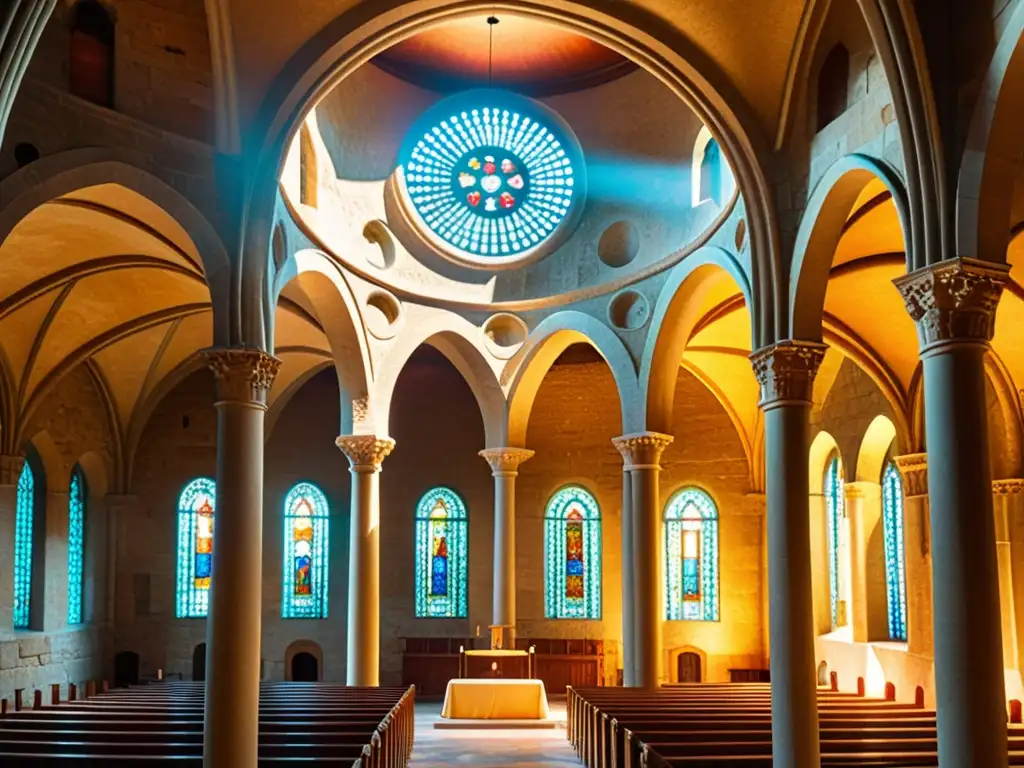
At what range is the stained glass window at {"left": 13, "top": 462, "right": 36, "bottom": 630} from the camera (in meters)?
24.3

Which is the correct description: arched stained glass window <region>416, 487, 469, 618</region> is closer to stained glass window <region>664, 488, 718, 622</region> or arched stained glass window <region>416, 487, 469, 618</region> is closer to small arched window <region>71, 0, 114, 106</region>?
stained glass window <region>664, 488, 718, 622</region>

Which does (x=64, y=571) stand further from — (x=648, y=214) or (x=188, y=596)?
(x=648, y=214)

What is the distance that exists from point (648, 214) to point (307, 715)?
11602 mm

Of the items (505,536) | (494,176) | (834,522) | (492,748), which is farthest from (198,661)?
(834,522)

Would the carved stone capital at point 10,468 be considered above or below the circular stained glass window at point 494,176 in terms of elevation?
below

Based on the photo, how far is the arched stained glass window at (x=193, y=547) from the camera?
92.2ft

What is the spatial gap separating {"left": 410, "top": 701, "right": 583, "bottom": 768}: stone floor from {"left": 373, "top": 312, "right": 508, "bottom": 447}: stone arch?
581 cm

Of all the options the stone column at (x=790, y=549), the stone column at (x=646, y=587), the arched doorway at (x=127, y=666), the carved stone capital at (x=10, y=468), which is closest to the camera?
the stone column at (x=790, y=549)

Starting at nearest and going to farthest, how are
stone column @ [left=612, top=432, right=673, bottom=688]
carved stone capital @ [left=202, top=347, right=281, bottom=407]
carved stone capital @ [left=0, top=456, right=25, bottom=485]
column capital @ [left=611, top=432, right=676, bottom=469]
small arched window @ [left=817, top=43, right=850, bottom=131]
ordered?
small arched window @ [left=817, top=43, right=850, bottom=131] < carved stone capital @ [left=202, top=347, right=281, bottom=407] < stone column @ [left=612, top=432, right=673, bottom=688] < column capital @ [left=611, top=432, right=676, bottom=469] < carved stone capital @ [left=0, top=456, right=25, bottom=485]

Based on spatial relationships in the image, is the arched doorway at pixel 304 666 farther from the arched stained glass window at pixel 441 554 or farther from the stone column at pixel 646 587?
the stone column at pixel 646 587

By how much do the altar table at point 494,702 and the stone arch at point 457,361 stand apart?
5.22 m

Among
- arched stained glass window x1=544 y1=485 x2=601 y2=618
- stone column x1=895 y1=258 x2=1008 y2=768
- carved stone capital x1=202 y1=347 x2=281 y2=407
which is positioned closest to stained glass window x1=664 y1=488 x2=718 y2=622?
arched stained glass window x1=544 y1=485 x2=601 y2=618

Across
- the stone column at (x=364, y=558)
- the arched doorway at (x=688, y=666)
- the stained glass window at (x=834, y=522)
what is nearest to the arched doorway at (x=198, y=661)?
the stone column at (x=364, y=558)

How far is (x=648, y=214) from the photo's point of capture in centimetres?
2214
